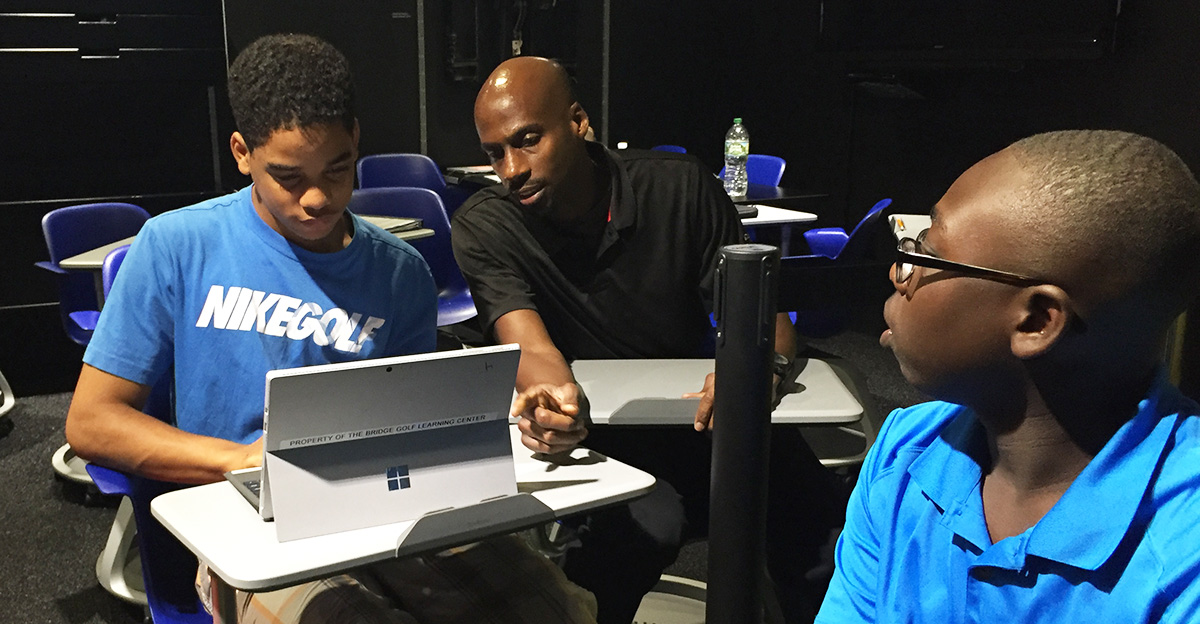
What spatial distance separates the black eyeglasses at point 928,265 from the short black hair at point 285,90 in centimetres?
99

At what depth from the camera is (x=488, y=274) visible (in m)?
2.04

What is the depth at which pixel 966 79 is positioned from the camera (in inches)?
199

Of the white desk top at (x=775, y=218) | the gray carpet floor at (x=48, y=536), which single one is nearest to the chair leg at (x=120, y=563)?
the gray carpet floor at (x=48, y=536)

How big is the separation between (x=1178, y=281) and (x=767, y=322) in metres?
0.34

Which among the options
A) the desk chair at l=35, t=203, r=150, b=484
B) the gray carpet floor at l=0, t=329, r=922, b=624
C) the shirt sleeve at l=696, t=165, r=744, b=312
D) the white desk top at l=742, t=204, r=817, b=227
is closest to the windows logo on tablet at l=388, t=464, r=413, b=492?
the shirt sleeve at l=696, t=165, r=744, b=312

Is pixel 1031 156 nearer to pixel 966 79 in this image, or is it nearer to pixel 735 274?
pixel 735 274

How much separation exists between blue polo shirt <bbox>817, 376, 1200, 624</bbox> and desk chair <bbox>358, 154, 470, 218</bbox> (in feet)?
13.9

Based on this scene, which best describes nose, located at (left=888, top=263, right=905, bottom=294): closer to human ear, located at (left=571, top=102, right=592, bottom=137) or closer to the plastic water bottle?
human ear, located at (left=571, top=102, right=592, bottom=137)

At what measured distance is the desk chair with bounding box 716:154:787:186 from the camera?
212 inches

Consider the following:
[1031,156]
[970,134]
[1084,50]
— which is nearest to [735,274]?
[1031,156]

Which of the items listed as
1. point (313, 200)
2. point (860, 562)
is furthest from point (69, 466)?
point (860, 562)

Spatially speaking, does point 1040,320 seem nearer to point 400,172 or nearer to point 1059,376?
point 1059,376

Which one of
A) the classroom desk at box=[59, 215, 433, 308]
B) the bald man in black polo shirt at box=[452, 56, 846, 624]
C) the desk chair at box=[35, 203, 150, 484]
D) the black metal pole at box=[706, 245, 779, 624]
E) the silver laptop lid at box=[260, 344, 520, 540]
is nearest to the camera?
the black metal pole at box=[706, 245, 779, 624]

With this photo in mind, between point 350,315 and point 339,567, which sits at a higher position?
point 350,315
